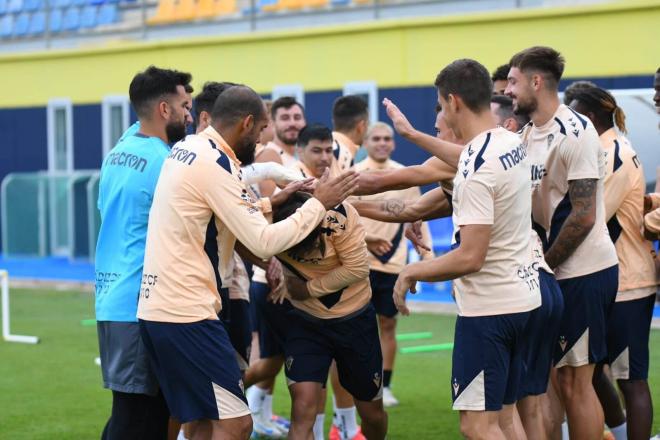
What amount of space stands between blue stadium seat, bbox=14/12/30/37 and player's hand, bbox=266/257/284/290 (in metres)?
21.2

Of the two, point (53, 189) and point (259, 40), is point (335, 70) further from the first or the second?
point (53, 189)

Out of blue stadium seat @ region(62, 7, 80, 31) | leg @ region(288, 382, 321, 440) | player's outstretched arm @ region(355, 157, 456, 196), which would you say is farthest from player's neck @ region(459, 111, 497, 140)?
blue stadium seat @ region(62, 7, 80, 31)

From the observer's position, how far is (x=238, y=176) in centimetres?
585

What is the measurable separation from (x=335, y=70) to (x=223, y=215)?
15077 millimetres

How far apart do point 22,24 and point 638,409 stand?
2237 cm

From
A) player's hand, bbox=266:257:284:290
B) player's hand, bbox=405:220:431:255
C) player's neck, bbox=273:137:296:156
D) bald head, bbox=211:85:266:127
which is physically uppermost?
bald head, bbox=211:85:266:127

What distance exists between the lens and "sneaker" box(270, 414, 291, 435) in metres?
8.69

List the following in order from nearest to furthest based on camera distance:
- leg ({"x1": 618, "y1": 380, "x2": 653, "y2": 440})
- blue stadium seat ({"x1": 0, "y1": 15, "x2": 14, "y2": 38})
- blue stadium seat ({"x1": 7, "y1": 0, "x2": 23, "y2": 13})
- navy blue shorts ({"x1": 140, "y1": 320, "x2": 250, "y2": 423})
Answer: navy blue shorts ({"x1": 140, "y1": 320, "x2": 250, "y2": 423})
leg ({"x1": 618, "y1": 380, "x2": 653, "y2": 440})
blue stadium seat ({"x1": 7, "y1": 0, "x2": 23, "y2": 13})
blue stadium seat ({"x1": 0, "y1": 15, "x2": 14, "y2": 38})

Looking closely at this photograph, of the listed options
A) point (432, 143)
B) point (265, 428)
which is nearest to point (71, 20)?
point (265, 428)

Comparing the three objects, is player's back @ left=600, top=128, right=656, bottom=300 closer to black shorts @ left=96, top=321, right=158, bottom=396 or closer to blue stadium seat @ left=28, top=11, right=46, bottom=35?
black shorts @ left=96, top=321, right=158, bottom=396

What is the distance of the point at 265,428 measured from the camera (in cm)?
866

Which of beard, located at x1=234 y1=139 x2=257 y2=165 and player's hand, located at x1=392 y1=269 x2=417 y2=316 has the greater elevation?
beard, located at x1=234 y1=139 x2=257 y2=165

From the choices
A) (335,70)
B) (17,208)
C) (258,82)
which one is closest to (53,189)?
(17,208)

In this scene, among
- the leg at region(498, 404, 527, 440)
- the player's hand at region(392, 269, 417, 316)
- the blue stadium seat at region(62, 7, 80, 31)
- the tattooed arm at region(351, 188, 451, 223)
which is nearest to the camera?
the player's hand at region(392, 269, 417, 316)
